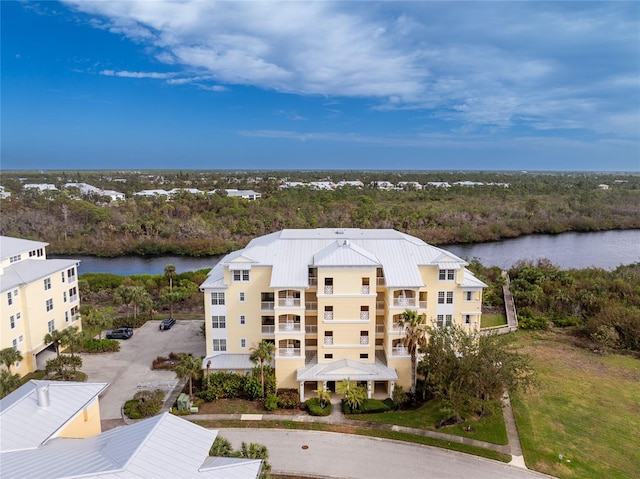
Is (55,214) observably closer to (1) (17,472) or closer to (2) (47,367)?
(2) (47,367)

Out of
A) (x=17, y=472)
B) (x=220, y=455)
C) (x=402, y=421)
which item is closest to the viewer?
(x=17, y=472)

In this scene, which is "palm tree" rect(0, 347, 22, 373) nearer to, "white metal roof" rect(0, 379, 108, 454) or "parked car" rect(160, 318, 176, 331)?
A: "white metal roof" rect(0, 379, 108, 454)

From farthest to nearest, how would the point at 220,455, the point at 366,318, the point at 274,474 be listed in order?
the point at 366,318 < the point at 274,474 < the point at 220,455

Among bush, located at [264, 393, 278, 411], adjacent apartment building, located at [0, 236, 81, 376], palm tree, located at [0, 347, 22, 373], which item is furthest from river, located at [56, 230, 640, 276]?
bush, located at [264, 393, 278, 411]

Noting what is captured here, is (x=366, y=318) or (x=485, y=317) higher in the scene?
(x=366, y=318)

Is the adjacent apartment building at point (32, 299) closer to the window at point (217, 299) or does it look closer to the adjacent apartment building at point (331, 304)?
the adjacent apartment building at point (331, 304)

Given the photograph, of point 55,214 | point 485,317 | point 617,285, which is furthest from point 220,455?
point 55,214

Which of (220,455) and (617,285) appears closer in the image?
(220,455)

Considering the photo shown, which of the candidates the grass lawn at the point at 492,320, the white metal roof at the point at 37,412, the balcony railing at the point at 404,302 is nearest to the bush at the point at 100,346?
the white metal roof at the point at 37,412
